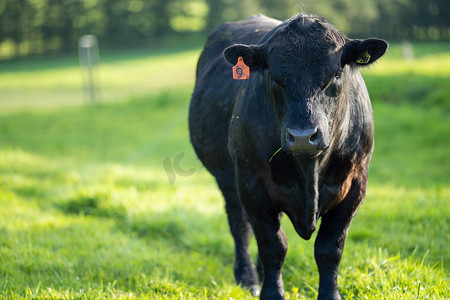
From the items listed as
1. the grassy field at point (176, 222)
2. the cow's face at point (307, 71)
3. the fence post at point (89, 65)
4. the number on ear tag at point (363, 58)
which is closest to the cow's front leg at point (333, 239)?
the grassy field at point (176, 222)

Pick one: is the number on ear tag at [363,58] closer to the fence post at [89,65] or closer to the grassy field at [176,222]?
the grassy field at [176,222]

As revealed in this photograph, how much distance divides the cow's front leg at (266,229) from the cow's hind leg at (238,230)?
2.38ft

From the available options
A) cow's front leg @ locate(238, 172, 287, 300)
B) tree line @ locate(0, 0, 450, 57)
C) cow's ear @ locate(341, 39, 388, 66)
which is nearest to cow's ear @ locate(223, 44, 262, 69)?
cow's ear @ locate(341, 39, 388, 66)

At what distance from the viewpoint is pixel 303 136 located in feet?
8.68

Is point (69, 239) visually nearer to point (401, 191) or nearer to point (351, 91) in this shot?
point (351, 91)

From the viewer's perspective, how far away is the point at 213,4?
143 feet

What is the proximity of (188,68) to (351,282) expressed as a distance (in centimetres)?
2953

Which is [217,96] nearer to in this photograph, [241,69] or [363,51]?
[241,69]

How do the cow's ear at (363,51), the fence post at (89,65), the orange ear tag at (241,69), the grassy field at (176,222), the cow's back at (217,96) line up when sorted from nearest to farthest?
1. the cow's ear at (363,51)
2. the orange ear tag at (241,69)
3. the grassy field at (176,222)
4. the cow's back at (217,96)
5. the fence post at (89,65)

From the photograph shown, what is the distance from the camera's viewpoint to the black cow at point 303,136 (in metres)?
2.88

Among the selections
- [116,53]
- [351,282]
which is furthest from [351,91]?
[116,53]

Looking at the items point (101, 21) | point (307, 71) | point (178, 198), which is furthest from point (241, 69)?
point (101, 21)

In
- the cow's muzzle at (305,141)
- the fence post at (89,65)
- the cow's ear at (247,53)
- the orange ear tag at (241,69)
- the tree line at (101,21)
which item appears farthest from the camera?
the tree line at (101,21)

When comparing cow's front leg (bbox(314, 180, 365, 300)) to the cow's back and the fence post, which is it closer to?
the cow's back
